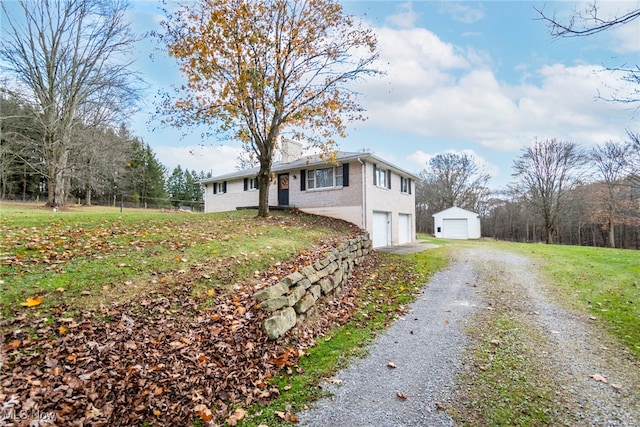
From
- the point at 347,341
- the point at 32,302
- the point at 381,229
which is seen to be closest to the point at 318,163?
the point at 381,229

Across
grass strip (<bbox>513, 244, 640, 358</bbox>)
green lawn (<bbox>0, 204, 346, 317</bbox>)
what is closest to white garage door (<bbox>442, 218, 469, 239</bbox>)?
grass strip (<bbox>513, 244, 640, 358</bbox>)

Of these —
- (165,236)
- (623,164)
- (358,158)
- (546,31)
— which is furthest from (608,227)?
(165,236)

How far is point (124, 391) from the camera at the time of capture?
2.88 m

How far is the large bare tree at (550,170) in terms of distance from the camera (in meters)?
24.3

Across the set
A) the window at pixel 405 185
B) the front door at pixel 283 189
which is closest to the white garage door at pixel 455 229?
the window at pixel 405 185

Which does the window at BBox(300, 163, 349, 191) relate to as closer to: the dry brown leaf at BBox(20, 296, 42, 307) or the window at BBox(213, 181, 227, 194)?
the window at BBox(213, 181, 227, 194)

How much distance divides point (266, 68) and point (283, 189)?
293 inches

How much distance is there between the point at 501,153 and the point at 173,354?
1257 inches

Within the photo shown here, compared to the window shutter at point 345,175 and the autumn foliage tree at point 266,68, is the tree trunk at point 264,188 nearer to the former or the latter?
the autumn foliage tree at point 266,68

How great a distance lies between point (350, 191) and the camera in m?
14.2

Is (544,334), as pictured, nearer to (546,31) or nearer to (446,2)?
(546,31)

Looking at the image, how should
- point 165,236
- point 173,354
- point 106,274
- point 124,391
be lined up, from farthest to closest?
point 165,236 < point 106,274 < point 173,354 < point 124,391

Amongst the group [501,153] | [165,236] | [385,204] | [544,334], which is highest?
[501,153]

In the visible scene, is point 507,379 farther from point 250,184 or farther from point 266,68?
point 250,184
